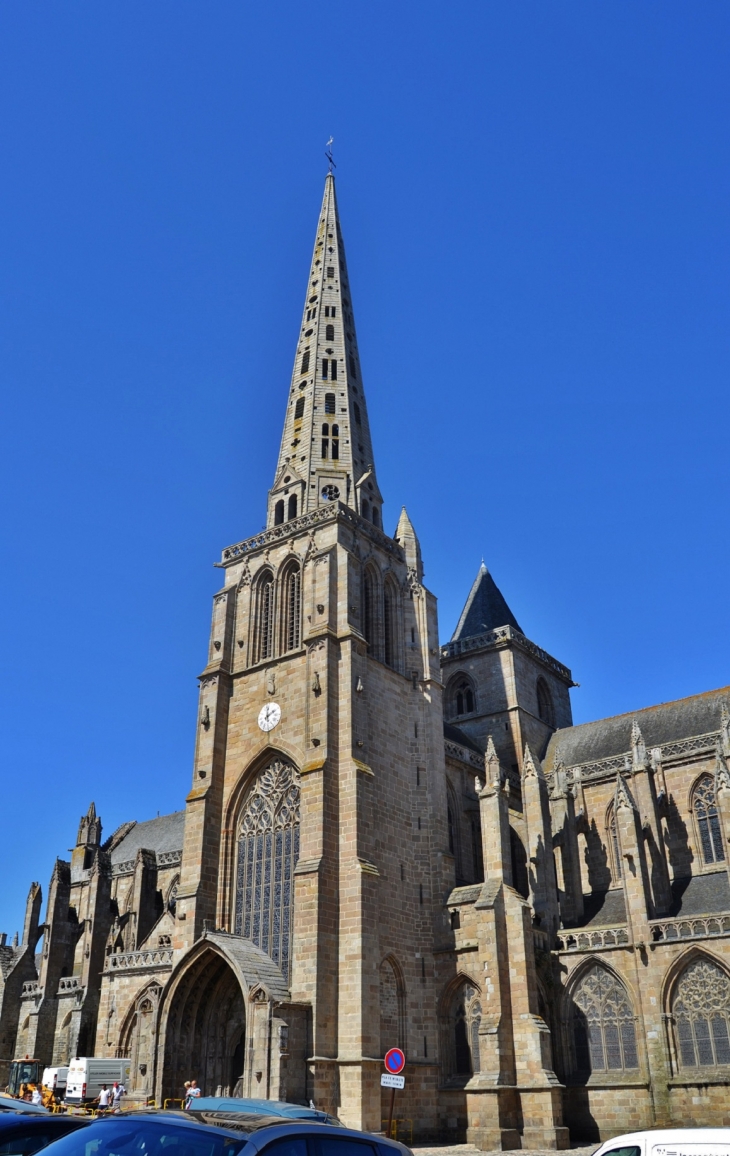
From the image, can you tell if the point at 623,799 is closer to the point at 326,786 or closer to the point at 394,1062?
the point at 326,786

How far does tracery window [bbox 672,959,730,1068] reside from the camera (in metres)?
27.8

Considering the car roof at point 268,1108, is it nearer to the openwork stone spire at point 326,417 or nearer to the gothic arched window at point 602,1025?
the gothic arched window at point 602,1025

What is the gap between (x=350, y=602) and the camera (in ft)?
111

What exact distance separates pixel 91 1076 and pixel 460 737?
19.4m

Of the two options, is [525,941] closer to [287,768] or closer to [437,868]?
[437,868]

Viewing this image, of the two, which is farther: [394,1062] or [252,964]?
[252,964]

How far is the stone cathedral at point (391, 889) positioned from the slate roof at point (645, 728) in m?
0.12

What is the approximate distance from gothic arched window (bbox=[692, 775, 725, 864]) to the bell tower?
9.07 metres

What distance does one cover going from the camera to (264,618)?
36.6m

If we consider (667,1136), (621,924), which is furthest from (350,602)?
(667,1136)

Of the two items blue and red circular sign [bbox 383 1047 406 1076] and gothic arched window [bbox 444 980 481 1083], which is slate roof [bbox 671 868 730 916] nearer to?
gothic arched window [bbox 444 980 481 1083]

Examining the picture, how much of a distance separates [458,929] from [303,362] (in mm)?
24979

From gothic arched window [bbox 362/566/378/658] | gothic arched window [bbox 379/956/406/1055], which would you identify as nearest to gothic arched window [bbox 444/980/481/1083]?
gothic arched window [bbox 379/956/406/1055]

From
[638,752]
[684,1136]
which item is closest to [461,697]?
[638,752]
